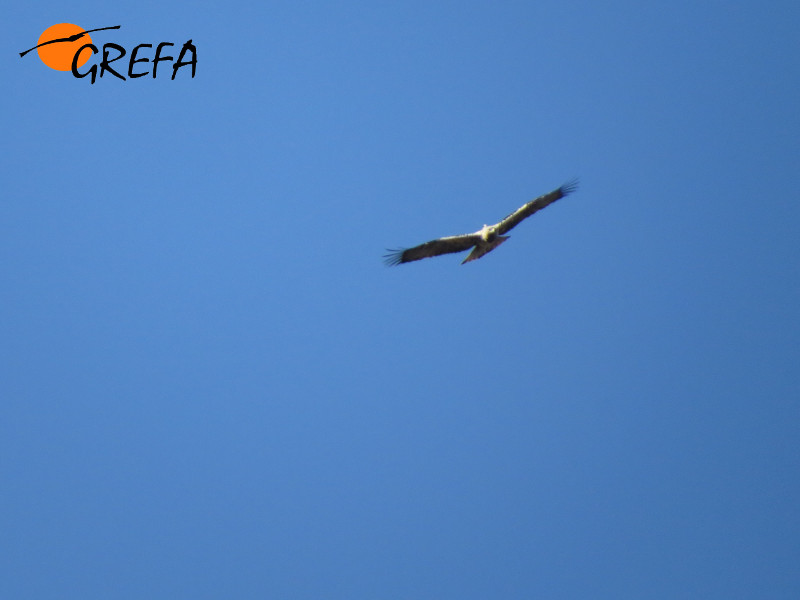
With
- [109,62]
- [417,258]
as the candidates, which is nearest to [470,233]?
[417,258]

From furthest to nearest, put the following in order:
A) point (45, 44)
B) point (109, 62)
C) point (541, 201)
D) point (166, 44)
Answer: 1. point (166, 44)
2. point (109, 62)
3. point (45, 44)
4. point (541, 201)

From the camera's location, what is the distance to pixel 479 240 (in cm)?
2555

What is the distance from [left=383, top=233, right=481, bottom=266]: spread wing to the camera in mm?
25375

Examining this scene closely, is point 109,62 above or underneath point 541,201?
above

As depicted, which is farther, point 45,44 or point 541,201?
point 45,44

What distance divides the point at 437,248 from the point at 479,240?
3.83ft

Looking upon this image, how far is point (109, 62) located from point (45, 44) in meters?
5.81

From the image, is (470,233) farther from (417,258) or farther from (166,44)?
(166,44)

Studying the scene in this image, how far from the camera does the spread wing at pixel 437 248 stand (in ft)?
83.3

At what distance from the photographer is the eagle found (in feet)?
83.3

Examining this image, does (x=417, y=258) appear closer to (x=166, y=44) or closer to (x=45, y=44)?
(x=45, y=44)

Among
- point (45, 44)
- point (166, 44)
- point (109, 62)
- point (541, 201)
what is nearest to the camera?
point (541, 201)

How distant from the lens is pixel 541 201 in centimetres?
2558

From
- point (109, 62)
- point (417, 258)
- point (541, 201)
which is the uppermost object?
point (109, 62)
